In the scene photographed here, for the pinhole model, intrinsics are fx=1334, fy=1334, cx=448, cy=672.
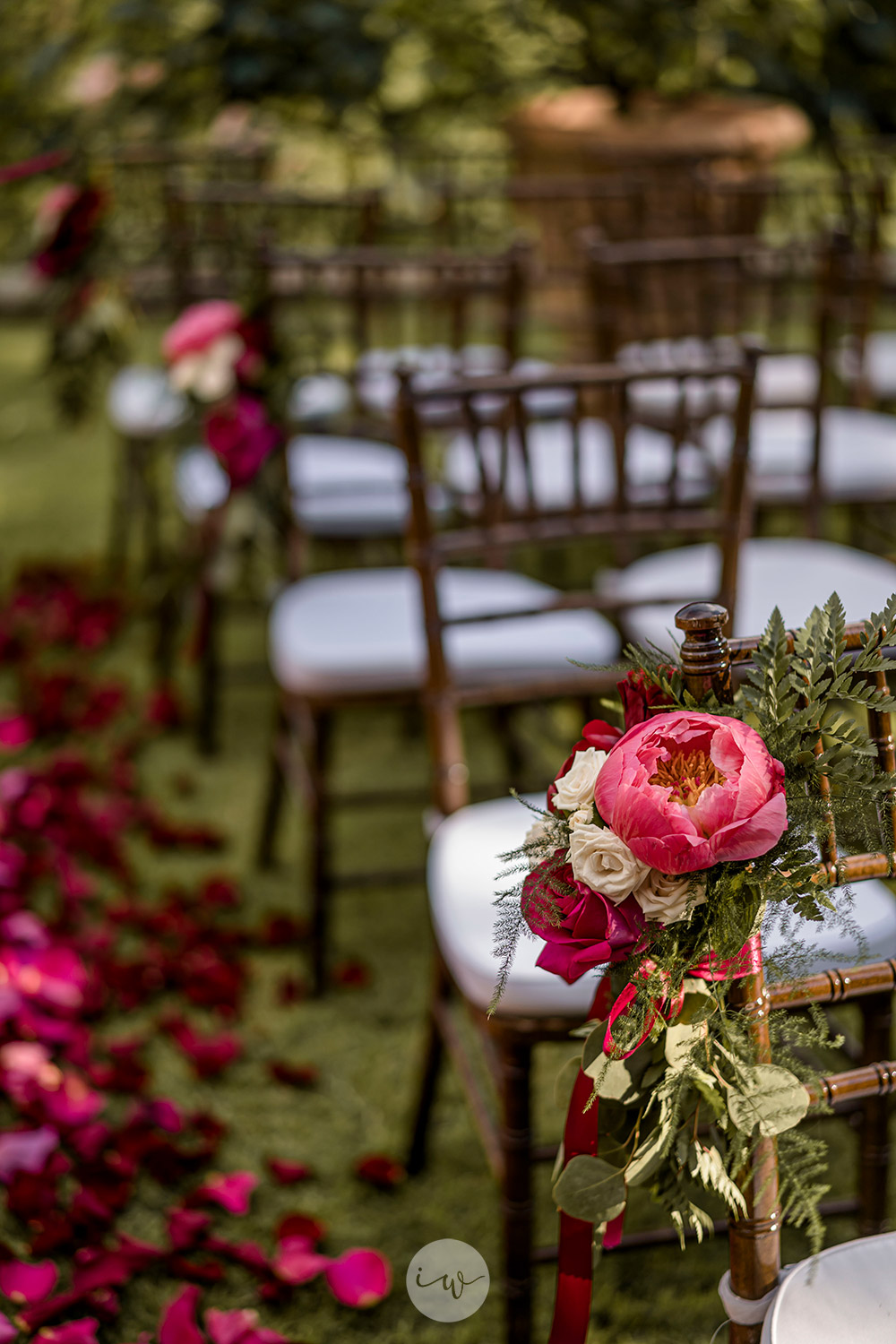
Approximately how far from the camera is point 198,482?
2482 millimetres

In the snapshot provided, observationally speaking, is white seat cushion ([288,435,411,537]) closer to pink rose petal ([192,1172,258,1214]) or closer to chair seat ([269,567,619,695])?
chair seat ([269,567,619,695])

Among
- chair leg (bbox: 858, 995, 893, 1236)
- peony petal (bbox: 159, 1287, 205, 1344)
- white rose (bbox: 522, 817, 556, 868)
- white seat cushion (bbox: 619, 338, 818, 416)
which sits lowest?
white seat cushion (bbox: 619, 338, 818, 416)

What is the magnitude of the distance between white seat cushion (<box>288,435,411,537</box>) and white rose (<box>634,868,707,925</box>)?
142 cm

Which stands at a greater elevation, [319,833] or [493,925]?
[493,925]

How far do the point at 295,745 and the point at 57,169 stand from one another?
2.39 m

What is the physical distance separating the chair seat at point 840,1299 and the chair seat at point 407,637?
82 centimetres

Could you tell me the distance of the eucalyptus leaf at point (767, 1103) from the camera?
74 centimetres

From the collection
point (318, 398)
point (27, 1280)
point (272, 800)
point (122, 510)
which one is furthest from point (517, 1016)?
point (122, 510)

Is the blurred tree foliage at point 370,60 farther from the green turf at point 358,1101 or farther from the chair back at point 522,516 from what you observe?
the chair back at point 522,516

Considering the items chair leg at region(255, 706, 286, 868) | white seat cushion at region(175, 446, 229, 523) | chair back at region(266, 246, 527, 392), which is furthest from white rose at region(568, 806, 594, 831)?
white seat cushion at region(175, 446, 229, 523)

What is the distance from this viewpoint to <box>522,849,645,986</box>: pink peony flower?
740mm

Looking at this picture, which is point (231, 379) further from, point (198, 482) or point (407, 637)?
point (407, 637)

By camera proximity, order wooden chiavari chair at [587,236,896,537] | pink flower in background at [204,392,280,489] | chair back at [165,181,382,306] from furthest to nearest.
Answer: chair back at [165,181,382,306] → wooden chiavari chair at [587,236,896,537] → pink flower in background at [204,392,280,489]

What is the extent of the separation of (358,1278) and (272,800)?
0.92 meters
